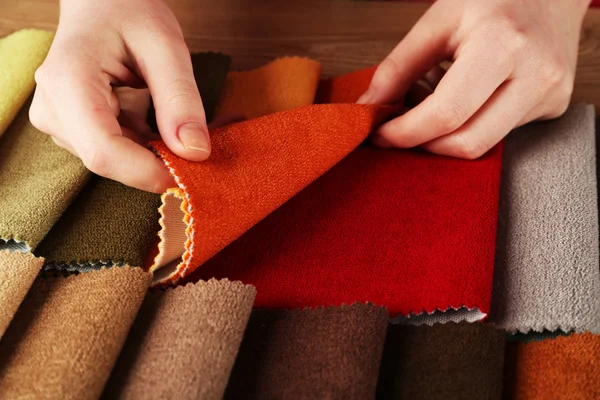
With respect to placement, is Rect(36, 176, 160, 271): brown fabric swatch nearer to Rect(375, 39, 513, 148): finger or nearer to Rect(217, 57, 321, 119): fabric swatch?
Rect(217, 57, 321, 119): fabric swatch

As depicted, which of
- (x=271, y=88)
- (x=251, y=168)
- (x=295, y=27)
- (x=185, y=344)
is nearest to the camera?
(x=185, y=344)

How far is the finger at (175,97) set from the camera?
0.63m

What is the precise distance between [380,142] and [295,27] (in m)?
0.43

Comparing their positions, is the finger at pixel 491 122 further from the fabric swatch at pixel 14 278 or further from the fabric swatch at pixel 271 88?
the fabric swatch at pixel 14 278

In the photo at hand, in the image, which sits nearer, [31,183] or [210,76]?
[31,183]

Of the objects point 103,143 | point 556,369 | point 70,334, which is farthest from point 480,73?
point 70,334

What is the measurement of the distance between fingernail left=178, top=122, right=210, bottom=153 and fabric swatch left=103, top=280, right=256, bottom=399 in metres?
0.14

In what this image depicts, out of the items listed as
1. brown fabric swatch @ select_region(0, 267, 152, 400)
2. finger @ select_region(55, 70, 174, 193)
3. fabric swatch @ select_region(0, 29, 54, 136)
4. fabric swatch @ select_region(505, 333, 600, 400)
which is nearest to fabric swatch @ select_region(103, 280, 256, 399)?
brown fabric swatch @ select_region(0, 267, 152, 400)

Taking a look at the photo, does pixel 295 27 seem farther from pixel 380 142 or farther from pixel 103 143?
pixel 103 143

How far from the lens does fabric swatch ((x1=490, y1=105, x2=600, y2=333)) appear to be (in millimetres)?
661

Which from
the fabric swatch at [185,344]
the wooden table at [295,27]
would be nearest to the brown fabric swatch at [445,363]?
the fabric swatch at [185,344]

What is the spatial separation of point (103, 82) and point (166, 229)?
7.8 inches

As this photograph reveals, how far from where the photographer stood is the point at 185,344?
554mm

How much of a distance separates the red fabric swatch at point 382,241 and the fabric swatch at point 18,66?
0.39 metres
